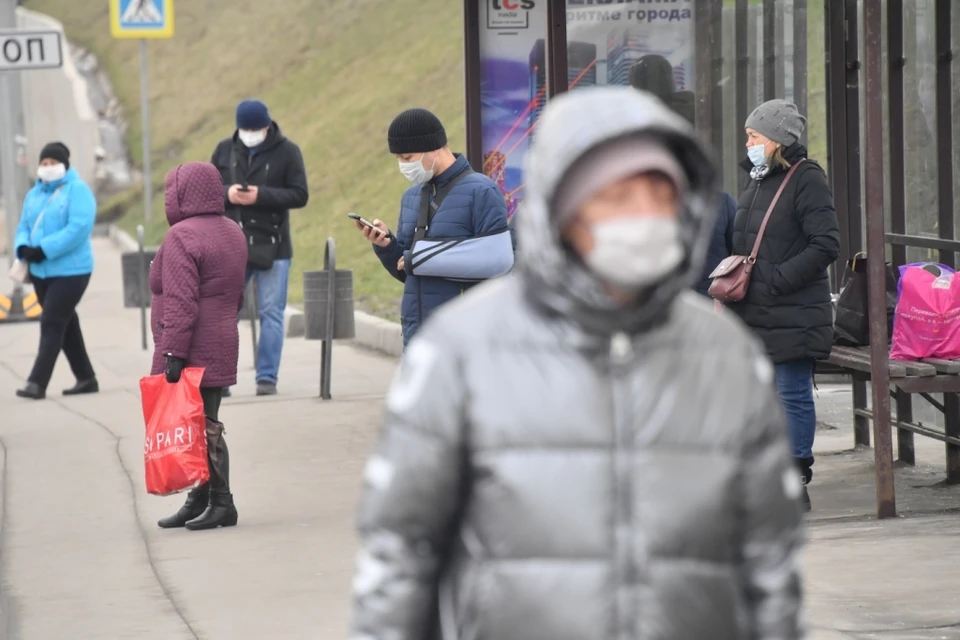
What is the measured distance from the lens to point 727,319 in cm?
245

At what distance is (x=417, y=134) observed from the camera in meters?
7.00

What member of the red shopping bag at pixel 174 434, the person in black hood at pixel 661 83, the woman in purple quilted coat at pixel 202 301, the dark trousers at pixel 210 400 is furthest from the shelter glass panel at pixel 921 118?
the red shopping bag at pixel 174 434

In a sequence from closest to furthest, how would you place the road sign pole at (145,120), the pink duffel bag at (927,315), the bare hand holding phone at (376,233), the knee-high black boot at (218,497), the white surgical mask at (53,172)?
1. the pink duffel bag at (927,315)
2. the bare hand holding phone at (376,233)
3. the knee-high black boot at (218,497)
4. the white surgical mask at (53,172)
5. the road sign pole at (145,120)

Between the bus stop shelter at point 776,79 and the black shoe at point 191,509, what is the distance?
2697 millimetres

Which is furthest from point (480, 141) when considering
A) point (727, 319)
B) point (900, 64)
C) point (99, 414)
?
point (727, 319)

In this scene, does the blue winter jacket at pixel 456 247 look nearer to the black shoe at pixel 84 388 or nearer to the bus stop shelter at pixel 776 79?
the bus stop shelter at pixel 776 79

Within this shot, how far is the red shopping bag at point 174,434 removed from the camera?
6.88 meters

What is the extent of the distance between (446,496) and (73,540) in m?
5.10

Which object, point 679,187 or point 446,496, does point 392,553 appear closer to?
point 446,496

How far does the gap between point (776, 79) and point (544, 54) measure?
129 centimetres

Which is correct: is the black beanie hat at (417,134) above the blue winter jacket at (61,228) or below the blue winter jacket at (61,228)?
above

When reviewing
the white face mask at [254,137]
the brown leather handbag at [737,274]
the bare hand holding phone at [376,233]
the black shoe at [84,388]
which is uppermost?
the white face mask at [254,137]

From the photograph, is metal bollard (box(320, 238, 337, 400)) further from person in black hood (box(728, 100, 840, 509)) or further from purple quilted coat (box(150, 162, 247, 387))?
person in black hood (box(728, 100, 840, 509))

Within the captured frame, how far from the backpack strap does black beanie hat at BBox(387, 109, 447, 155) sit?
152mm
